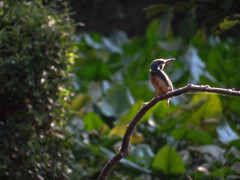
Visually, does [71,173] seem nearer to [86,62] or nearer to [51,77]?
[51,77]

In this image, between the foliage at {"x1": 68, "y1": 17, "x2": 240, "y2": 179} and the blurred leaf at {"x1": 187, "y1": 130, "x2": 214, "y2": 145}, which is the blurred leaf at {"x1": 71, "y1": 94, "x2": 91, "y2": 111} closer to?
the foliage at {"x1": 68, "y1": 17, "x2": 240, "y2": 179}

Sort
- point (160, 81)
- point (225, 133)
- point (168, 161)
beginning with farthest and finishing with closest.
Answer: point (225, 133)
point (168, 161)
point (160, 81)

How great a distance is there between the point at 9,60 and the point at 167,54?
2727 millimetres

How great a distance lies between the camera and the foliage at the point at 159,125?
101 inches

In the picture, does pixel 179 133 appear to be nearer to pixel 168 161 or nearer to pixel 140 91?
pixel 168 161

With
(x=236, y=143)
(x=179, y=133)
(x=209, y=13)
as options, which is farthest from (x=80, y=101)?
(x=209, y=13)

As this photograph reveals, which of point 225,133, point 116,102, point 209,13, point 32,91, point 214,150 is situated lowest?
point 225,133

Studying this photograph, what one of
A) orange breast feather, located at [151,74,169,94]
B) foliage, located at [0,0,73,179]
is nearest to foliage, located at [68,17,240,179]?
foliage, located at [0,0,73,179]

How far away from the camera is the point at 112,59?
4684mm

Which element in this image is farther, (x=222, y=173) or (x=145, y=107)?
(x=222, y=173)

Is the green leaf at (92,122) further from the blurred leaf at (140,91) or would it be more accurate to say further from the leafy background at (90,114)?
the blurred leaf at (140,91)

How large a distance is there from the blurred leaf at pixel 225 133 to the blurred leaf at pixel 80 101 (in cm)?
111

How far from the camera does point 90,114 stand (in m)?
3.02

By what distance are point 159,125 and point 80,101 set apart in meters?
0.74
